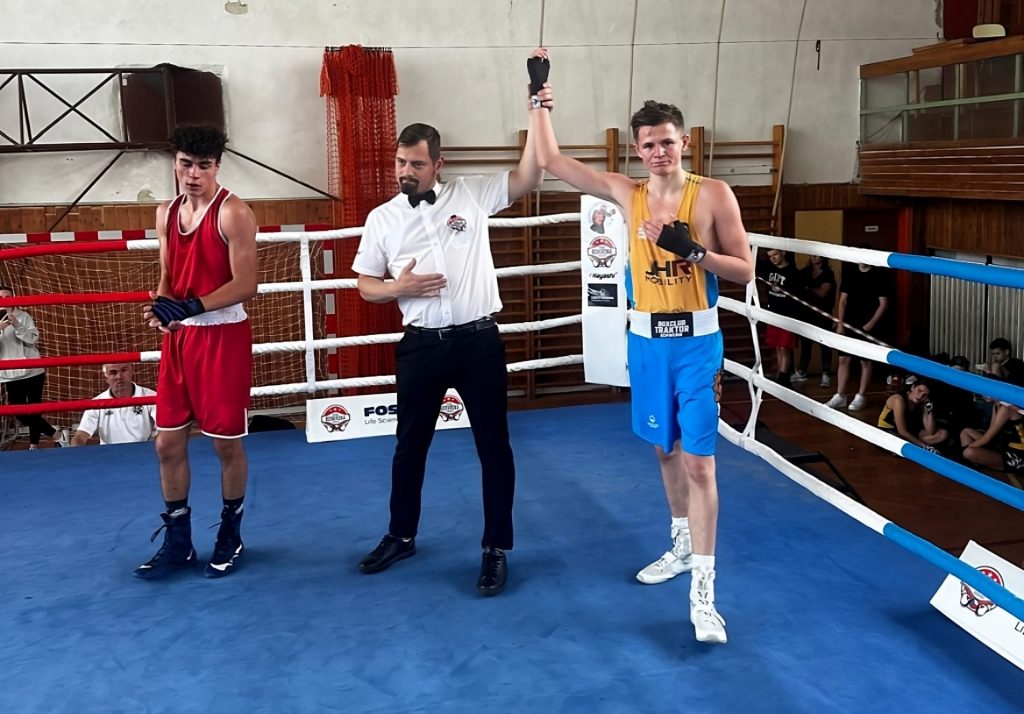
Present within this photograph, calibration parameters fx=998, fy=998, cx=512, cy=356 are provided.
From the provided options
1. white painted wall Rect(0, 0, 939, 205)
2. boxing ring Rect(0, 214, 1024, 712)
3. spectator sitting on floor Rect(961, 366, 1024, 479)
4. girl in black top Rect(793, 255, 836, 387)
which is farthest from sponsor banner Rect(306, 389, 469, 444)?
girl in black top Rect(793, 255, 836, 387)

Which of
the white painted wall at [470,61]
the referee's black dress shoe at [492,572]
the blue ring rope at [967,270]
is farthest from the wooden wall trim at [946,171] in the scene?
the referee's black dress shoe at [492,572]

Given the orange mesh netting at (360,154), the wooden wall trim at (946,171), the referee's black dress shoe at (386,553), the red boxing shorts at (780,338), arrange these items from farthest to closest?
the red boxing shorts at (780,338) → the orange mesh netting at (360,154) → the wooden wall trim at (946,171) → the referee's black dress shoe at (386,553)

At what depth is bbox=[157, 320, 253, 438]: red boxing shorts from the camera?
3.22 metres

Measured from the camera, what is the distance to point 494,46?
9.21 meters

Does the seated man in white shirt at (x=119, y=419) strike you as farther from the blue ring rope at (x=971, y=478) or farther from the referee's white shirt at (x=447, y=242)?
the blue ring rope at (x=971, y=478)

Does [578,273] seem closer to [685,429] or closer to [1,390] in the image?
[1,390]

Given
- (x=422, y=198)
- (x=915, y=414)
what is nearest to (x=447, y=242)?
(x=422, y=198)

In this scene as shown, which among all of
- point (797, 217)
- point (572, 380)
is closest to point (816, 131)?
point (797, 217)

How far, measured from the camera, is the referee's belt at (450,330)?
10.4 feet

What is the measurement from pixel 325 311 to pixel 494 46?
9.52 ft

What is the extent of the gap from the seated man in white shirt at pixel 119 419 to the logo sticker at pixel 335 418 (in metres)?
1.09

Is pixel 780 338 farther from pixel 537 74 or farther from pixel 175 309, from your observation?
pixel 175 309

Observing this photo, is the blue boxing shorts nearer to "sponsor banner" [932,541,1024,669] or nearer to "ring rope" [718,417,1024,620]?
"ring rope" [718,417,1024,620]

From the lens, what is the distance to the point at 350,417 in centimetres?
482
